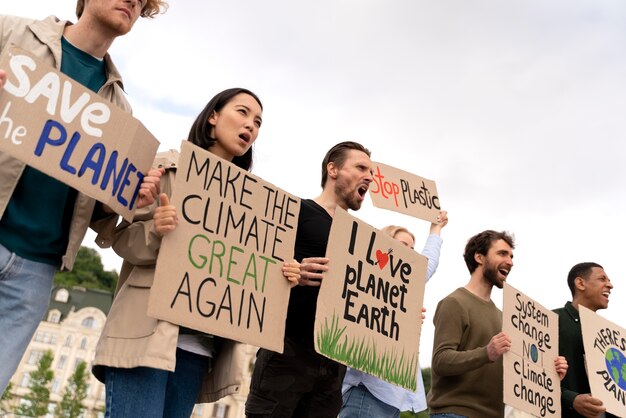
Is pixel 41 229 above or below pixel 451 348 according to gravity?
below

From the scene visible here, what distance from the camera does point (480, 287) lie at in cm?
541

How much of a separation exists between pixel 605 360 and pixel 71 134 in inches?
174

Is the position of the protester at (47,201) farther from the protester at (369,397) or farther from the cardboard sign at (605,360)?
the cardboard sign at (605,360)

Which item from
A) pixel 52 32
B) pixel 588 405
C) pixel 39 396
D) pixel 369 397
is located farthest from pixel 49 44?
pixel 39 396

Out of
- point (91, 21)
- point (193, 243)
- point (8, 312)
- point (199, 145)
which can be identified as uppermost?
point (91, 21)

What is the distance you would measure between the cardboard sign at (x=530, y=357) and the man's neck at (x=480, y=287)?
1.09 feet

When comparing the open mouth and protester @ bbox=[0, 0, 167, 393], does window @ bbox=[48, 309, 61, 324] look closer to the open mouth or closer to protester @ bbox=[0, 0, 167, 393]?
protester @ bbox=[0, 0, 167, 393]

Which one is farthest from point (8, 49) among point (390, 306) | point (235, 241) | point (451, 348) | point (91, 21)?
point (451, 348)

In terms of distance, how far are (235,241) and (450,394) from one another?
2196 mm

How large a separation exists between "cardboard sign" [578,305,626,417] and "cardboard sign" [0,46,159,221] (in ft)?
12.5

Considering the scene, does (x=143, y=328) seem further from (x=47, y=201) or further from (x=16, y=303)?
(x=47, y=201)

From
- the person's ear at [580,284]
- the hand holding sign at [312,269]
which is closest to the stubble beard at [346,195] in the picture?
the hand holding sign at [312,269]

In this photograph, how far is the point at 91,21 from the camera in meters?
3.15

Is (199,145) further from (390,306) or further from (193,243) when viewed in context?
(390,306)
